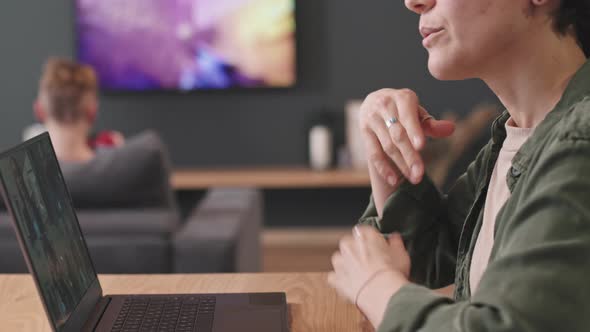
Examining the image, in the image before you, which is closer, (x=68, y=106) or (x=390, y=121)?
(x=390, y=121)

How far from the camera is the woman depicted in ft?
2.26

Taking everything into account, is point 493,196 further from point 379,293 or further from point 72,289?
point 72,289

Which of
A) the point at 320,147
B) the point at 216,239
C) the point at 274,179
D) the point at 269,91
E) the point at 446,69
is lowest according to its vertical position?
the point at 274,179

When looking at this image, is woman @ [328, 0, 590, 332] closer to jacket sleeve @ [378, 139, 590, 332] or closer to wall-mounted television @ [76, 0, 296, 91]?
jacket sleeve @ [378, 139, 590, 332]

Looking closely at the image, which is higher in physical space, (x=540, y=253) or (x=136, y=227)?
(x=540, y=253)

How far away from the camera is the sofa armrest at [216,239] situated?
2.33 m

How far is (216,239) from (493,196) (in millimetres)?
1397

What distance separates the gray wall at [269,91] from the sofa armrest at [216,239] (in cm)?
188

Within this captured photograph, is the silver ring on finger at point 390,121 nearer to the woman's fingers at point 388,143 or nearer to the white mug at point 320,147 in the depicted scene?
the woman's fingers at point 388,143

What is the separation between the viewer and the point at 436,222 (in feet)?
4.03

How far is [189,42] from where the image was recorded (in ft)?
15.5

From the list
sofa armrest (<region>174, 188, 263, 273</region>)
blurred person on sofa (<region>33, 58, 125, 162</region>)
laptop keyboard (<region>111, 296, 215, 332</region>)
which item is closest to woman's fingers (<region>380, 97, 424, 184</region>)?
laptop keyboard (<region>111, 296, 215, 332</region>)

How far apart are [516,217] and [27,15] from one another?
4630 mm

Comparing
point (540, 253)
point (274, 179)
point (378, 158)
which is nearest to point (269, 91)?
point (274, 179)
